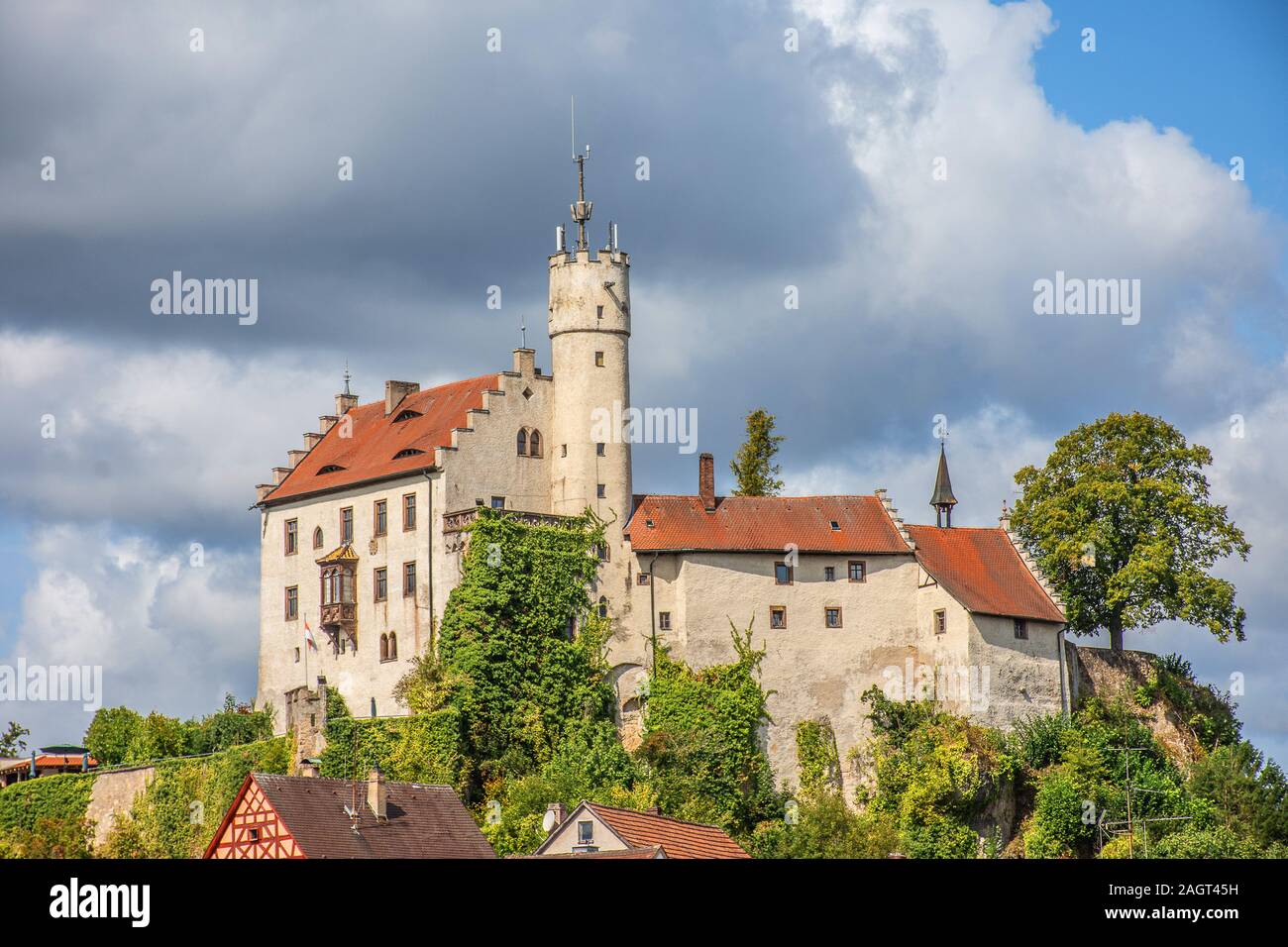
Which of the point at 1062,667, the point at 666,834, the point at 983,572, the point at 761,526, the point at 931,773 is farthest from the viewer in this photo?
the point at 983,572

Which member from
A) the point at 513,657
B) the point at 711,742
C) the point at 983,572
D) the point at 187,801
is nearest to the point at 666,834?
the point at 711,742

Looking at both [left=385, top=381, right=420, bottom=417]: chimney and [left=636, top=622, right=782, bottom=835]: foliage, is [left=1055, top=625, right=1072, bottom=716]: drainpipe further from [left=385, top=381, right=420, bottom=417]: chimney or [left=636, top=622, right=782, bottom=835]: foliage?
[left=385, top=381, right=420, bottom=417]: chimney

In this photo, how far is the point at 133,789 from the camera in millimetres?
65250

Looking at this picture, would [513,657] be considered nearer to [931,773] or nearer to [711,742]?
[711,742]

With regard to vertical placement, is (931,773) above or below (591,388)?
below

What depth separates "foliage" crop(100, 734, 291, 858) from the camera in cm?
6169

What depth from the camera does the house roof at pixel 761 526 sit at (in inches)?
2544

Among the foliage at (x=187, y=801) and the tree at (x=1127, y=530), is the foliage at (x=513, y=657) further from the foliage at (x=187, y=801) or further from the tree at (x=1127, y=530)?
the tree at (x=1127, y=530)

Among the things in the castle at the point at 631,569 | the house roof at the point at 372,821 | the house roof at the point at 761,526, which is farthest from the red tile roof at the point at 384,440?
the house roof at the point at 372,821

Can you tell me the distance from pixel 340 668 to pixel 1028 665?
23.2 meters

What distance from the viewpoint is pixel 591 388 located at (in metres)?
65.5

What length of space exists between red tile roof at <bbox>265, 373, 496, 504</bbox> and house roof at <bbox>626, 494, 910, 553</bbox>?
706cm

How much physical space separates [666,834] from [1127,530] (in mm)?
27691
